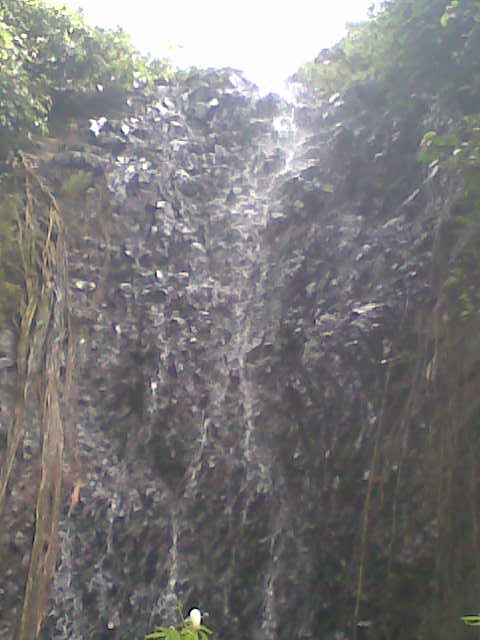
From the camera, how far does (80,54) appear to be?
5492 mm

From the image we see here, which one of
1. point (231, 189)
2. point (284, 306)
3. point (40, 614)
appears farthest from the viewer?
point (231, 189)

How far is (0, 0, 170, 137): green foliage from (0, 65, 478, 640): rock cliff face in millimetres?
351

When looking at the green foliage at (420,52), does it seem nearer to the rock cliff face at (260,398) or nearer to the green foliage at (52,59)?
the rock cliff face at (260,398)

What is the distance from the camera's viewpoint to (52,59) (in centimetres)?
541

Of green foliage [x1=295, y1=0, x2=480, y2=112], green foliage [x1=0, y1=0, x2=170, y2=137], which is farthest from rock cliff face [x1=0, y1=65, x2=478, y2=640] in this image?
green foliage [x1=0, y1=0, x2=170, y2=137]

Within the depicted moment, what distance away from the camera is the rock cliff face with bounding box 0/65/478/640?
3.53m

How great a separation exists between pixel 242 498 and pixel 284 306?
53.8 inches

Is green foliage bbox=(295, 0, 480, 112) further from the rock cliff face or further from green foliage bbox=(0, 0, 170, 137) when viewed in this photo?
green foliage bbox=(0, 0, 170, 137)

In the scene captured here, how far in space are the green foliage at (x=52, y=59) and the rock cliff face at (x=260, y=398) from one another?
0.35m

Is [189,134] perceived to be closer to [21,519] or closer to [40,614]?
[21,519]

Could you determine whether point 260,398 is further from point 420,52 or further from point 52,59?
point 52,59

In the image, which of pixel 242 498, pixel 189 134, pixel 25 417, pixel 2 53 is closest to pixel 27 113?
pixel 2 53

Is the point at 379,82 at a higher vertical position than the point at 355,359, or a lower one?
higher

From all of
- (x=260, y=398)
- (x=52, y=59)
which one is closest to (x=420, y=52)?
(x=260, y=398)
